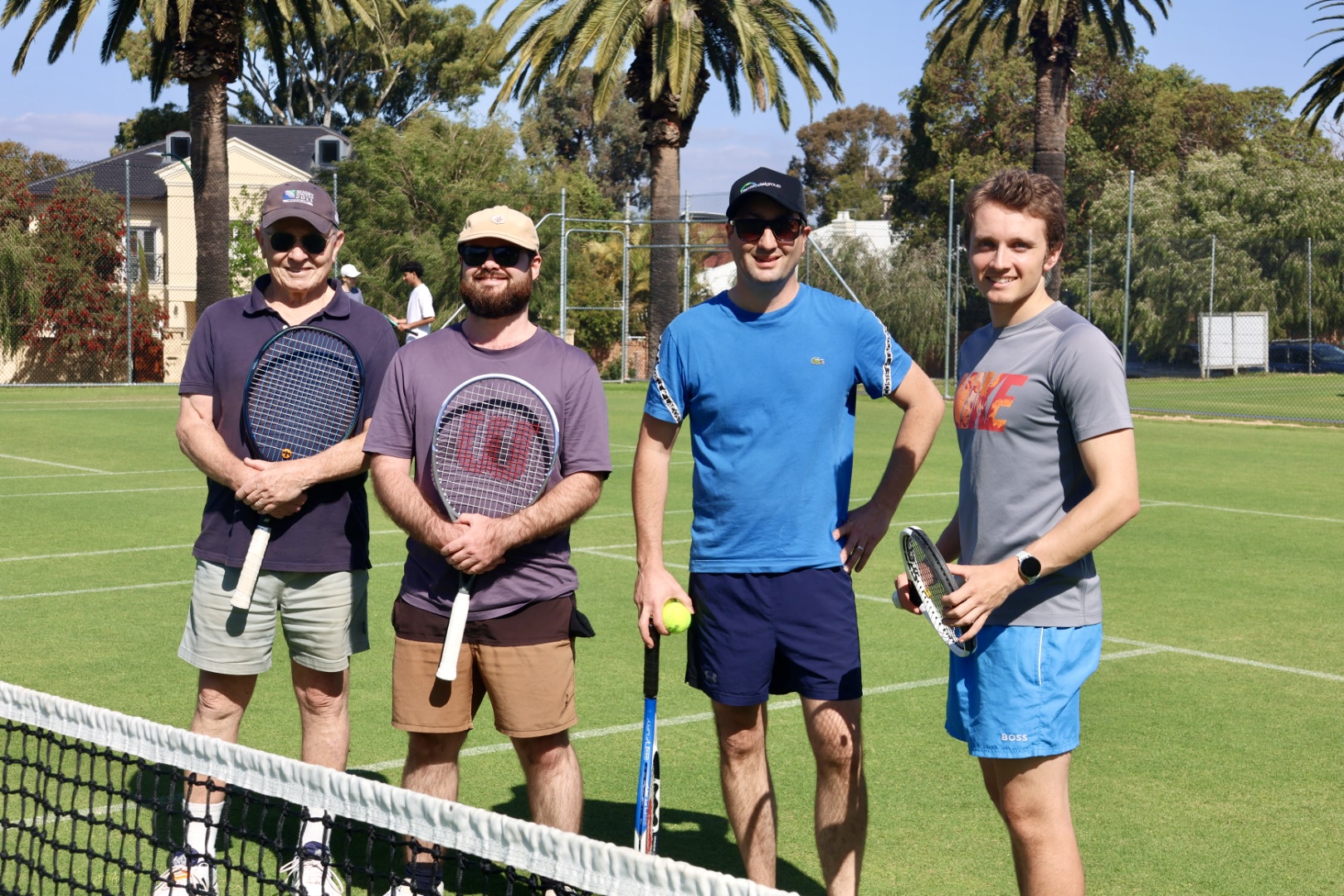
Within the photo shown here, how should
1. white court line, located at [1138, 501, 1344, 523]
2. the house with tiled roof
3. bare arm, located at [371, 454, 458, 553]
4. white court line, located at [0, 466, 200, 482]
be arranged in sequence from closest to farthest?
bare arm, located at [371, 454, 458, 553]
white court line, located at [1138, 501, 1344, 523]
white court line, located at [0, 466, 200, 482]
the house with tiled roof

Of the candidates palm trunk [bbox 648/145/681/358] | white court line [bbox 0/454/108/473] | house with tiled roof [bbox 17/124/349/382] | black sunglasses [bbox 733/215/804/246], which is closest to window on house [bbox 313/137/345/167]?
house with tiled roof [bbox 17/124/349/382]

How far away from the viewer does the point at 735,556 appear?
4.11 metres

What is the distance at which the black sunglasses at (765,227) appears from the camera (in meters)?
4.06

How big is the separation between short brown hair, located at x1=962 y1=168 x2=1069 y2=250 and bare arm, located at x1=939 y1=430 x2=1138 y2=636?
55cm

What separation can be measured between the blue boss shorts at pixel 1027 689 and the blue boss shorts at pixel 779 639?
56cm

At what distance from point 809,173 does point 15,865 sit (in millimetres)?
85846

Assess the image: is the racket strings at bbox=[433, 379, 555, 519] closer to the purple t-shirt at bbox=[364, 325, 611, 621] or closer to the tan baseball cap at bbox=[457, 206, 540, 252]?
the purple t-shirt at bbox=[364, 325, 611, 621]

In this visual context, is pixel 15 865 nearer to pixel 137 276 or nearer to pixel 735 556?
pixel 735 556

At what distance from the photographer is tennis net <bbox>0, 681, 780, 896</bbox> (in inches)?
109

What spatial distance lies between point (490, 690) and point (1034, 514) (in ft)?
5.46

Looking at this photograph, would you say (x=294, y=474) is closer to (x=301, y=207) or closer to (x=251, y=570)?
(x=251, y=570)

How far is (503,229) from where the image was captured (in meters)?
4.23

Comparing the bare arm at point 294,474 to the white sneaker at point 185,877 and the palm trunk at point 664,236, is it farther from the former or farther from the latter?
the palm trunk at point 664,236

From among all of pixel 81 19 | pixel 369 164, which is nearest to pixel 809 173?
pixel 369 164
